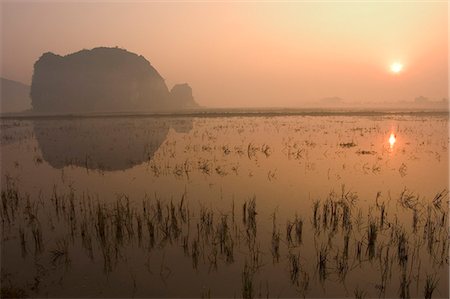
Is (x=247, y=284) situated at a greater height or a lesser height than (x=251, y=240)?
lesser

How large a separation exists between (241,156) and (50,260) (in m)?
12.3

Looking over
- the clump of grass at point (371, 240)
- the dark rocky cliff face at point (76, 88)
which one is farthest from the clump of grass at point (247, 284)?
the dark rocky cliff face at point (76, 88)

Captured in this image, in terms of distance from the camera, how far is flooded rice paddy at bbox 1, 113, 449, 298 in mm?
6102

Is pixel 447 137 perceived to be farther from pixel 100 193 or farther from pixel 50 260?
pixel 50 260

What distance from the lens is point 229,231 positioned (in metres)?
8.12

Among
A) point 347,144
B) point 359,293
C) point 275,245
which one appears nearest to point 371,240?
point 359,293

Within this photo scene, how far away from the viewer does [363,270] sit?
6.42 m

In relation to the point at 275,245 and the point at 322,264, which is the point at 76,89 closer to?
the point at 275,245

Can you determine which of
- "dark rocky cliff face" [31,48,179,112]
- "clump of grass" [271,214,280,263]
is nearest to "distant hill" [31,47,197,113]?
"dark rocky cliff face" [31,48,179,112]

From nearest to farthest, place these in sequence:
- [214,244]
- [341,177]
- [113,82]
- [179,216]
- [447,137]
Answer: [214,244] < [179,216] < [341,177] < [447,137] < [113,82]

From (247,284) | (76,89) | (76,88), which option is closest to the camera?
(247,284)

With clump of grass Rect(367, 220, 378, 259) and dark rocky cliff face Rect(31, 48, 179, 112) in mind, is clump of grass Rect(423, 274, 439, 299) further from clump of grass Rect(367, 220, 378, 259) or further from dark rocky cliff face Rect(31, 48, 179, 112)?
dark rocky cliff face Rect(31, 48, 179, 112)

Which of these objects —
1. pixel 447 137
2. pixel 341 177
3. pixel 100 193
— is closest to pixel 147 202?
pixel 100 193

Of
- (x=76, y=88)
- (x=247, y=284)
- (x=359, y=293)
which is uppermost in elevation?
(x=76, y=88)
